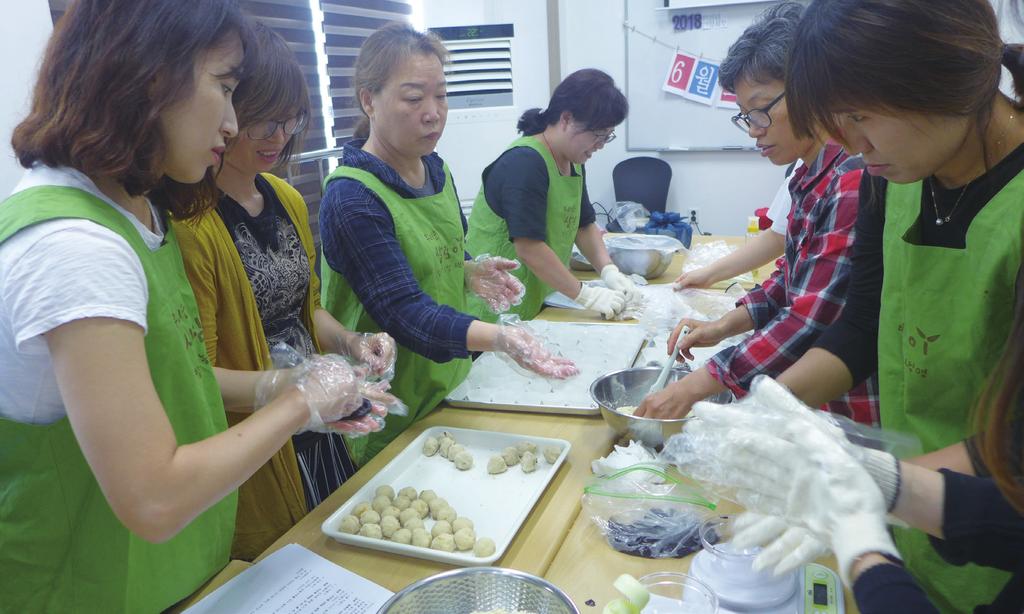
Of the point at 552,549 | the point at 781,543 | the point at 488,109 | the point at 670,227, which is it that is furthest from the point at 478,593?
the point at 670,227

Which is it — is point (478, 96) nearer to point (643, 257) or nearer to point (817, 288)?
point (643, 257)

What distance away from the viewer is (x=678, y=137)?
15.7 ft

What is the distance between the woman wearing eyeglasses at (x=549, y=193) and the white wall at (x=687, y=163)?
2.34m

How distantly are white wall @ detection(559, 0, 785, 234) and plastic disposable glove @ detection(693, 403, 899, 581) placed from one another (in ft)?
13.6

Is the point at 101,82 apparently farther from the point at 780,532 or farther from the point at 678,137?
the point at 678,137

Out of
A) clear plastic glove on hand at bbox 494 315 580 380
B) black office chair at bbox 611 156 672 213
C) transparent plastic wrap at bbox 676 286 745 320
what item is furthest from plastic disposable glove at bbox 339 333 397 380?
black office chair at bbox 611 156 672 213

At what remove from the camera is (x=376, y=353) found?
5.13ft

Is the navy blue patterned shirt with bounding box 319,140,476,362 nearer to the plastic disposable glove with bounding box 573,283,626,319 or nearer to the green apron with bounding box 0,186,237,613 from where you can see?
the green apron with bounding box 0,186,237,613

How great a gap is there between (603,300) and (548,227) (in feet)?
1.34

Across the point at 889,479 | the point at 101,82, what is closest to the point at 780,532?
the point at 889,479

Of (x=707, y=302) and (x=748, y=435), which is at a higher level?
(x=748, y=435)

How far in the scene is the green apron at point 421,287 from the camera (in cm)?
175

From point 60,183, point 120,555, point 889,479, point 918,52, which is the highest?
point 918,52

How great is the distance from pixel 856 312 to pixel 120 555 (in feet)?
4.41
